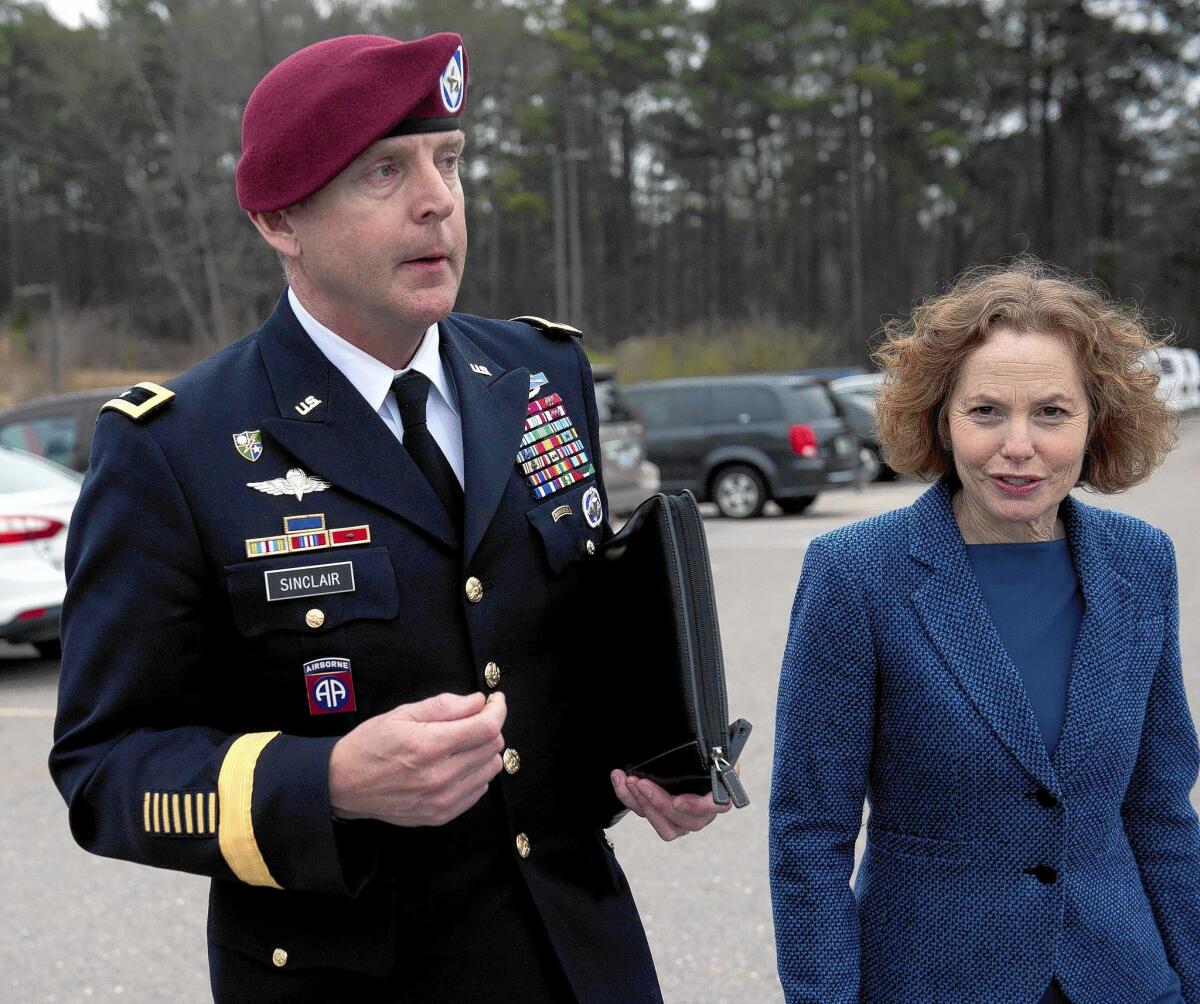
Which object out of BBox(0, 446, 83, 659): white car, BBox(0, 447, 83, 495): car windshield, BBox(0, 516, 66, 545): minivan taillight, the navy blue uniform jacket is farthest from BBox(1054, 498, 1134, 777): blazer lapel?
BBox(0, 447, 83, 495): car windshield

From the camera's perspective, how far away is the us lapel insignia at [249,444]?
1.87m

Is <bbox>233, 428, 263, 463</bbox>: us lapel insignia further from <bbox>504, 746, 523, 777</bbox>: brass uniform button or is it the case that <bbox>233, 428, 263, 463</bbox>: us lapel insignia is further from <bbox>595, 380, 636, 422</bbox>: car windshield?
<bbox>595, 380, 636, 422</bbox>: car windshield

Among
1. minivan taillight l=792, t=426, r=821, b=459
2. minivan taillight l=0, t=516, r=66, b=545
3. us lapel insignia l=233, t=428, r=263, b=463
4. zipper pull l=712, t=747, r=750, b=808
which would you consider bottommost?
minivan taillight l=792, t=426, r=821, b=459

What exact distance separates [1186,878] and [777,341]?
41513 mm

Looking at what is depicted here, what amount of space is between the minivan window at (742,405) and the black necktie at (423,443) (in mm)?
15706

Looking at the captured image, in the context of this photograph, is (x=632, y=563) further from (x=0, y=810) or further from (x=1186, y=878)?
(x=0, y=810)

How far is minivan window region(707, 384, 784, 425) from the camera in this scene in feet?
57.7

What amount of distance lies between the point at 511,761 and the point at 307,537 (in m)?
0.40

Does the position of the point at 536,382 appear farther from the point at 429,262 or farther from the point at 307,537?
the point at 307,537

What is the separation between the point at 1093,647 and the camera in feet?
7.03

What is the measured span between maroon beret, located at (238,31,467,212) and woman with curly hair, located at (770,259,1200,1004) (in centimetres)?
91

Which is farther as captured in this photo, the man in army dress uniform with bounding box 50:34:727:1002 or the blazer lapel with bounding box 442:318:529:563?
the blazer lapel with bounding box 442:318:529:563

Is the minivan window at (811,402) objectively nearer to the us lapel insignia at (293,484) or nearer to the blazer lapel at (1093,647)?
the blazer lapel at (1093,647)

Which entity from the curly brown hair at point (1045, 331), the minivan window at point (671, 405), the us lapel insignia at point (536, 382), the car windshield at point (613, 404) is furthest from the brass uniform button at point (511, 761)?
the minivan window at point (671, 405)
